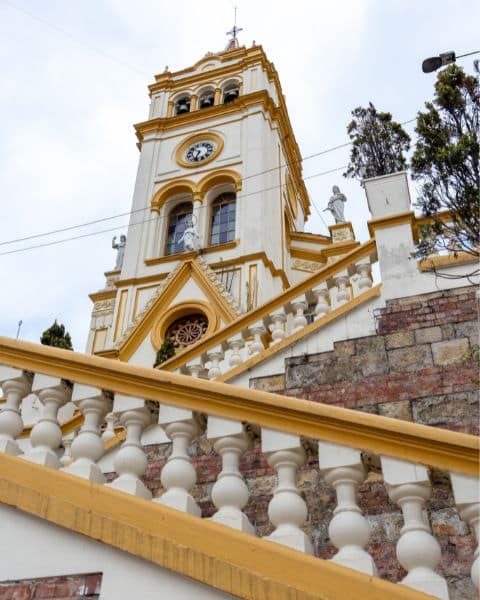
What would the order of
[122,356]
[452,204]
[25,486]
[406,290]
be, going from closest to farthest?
[25,486] < [452,204] < [406,290] < [122,356]

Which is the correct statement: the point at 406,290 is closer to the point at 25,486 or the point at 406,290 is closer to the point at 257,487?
the point at 257,487

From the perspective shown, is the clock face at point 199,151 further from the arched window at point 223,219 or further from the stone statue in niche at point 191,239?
the stone statue in niche at point 191,239

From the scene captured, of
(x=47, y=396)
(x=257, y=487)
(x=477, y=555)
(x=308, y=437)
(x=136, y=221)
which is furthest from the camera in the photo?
(x=136, y=221)

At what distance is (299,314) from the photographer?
715cm

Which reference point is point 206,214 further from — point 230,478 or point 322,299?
point 230,478

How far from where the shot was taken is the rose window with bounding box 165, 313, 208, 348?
17.9 meters

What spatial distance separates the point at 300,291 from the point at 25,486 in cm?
441

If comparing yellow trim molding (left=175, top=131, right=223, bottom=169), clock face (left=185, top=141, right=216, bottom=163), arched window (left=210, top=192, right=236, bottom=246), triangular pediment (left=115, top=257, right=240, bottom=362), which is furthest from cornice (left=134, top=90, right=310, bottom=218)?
triangular pediment (left=115, top=257, right=240, bottom=362)

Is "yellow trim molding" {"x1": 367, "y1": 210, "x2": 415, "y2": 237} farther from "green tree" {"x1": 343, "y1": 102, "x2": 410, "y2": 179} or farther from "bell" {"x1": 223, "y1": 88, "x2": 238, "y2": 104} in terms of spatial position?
"bell" {"x1": 223, "y1": 88, "x2": 238, "y2": 104}

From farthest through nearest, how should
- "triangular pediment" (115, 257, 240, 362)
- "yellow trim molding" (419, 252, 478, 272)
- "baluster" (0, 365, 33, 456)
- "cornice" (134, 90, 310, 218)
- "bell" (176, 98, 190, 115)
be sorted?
1. "bell" (176, 98, 190, 115)
2. "cornice" (134, 90, 310, 218)
3. "triangular pediment" (115, 257, 240, 362)
4. "yellow trim molding" (419, 252, 478, 272)
5. "baluster" (0, 365, 33, 456)

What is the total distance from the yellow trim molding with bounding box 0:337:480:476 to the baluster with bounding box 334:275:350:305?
361cm

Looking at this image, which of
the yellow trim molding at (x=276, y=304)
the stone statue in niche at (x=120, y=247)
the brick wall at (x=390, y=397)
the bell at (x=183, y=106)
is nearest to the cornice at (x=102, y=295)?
the stone statue in niche at (x=120, y=247)

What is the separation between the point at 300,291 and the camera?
24.0 feet

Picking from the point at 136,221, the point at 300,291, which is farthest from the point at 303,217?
the point at 300,291
